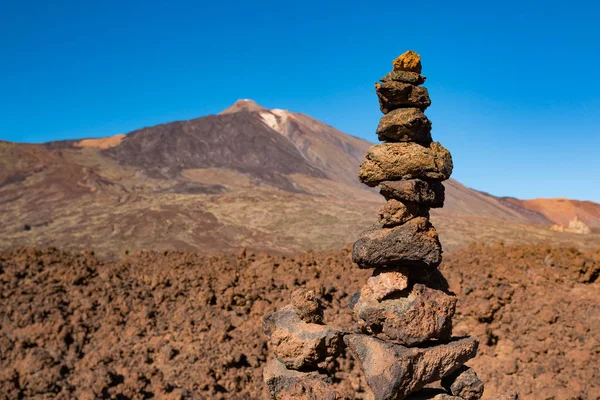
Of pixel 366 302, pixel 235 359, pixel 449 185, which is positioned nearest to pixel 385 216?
pixel 366 302

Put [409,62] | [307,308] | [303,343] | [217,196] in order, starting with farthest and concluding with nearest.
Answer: [217,196], [307,308], [303,343], [409,62]

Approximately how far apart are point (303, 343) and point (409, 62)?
3520mm

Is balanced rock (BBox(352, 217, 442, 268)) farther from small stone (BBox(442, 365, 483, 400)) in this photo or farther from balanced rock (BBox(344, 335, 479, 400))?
small stone (BBox(442, 365, 483, 400))

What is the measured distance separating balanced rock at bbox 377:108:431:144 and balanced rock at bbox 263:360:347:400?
2.99 m

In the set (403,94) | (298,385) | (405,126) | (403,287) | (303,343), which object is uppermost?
(403,94)

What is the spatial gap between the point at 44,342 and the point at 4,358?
724 millimetres

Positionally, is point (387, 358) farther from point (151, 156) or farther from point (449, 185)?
point (449, 185)

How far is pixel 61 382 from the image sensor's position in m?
8.84

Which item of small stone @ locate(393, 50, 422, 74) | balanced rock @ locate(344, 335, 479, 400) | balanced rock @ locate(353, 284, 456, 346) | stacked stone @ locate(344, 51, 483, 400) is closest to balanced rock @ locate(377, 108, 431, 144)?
stacked stone @ locate(344, 51, 483, 400)

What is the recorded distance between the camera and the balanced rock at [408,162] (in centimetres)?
554

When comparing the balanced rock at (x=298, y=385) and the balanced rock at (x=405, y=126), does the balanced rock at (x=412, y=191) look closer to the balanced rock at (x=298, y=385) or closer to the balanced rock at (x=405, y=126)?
the balanced rock at (x=405, y=126)

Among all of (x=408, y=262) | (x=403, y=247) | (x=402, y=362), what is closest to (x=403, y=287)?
(x=408, y=262)

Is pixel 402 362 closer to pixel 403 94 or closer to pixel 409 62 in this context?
pixel 403 94

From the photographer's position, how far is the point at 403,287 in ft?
18.2
